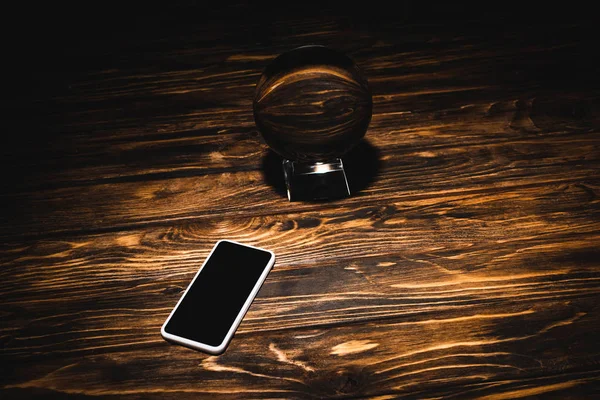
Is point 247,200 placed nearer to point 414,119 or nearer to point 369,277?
point 369,277

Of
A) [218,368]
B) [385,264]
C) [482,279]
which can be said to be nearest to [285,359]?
[218,368]

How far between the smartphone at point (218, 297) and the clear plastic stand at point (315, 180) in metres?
0.15

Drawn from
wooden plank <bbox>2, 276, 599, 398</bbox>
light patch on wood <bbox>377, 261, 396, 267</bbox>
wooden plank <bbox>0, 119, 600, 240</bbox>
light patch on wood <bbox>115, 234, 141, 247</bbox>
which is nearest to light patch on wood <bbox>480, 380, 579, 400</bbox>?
wooden plank <bbox>2, 276, 599, 398</bbox>

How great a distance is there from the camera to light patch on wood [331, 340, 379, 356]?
0.79 meters

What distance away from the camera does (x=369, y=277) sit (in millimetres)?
870

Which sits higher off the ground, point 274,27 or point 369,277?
point 274,27

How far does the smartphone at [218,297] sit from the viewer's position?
79 centimetres

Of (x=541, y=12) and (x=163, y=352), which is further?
(x=541, y=12)

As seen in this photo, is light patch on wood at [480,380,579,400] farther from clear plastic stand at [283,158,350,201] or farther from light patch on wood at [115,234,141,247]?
light patch on wood at [115,234,141,247]

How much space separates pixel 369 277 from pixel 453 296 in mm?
134

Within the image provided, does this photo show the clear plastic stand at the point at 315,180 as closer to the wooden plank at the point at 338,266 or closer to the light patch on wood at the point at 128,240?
the wooden plank at the point at 338,266

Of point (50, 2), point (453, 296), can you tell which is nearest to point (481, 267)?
point (453, 296)

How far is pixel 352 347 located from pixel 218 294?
0.72 feet

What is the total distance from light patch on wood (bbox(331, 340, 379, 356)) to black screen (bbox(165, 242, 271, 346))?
0.52 ft
